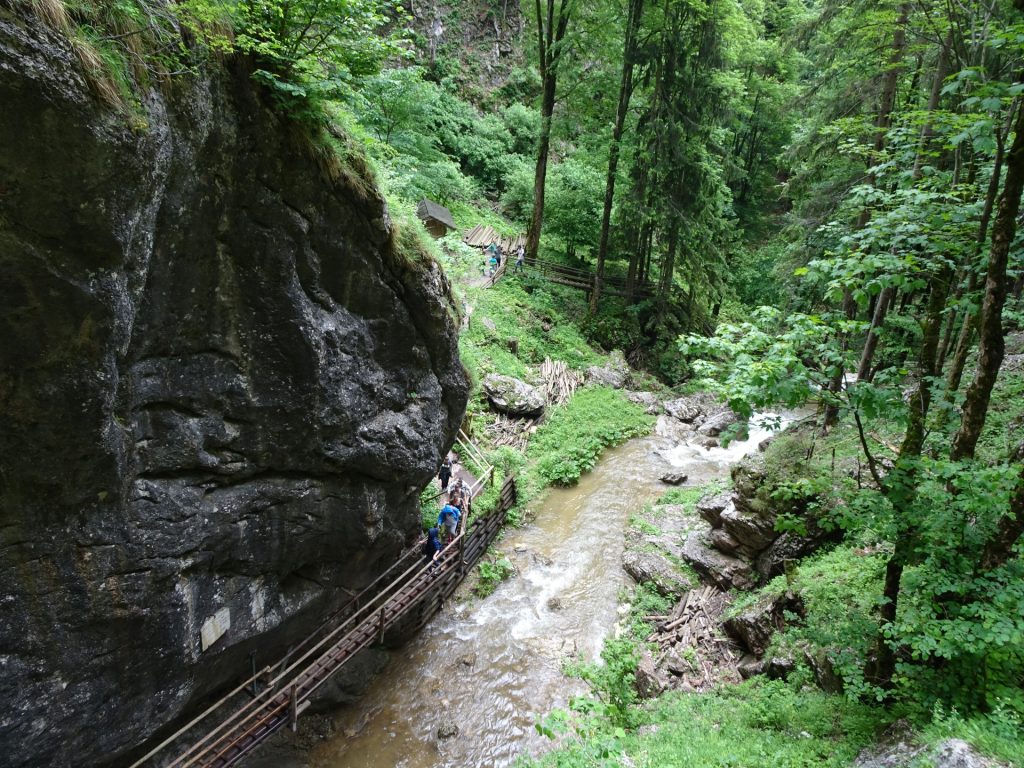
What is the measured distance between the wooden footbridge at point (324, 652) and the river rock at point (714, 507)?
5648 millimetres

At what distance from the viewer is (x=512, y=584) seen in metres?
13.5

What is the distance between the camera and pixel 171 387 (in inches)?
257

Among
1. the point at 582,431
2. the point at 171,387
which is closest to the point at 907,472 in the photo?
the point at 171,387

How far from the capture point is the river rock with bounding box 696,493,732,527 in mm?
13512

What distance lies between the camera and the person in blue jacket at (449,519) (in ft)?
40.8

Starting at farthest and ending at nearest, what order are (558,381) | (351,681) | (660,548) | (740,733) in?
(558,381)
(660,548)
(351,681)
(740,733)

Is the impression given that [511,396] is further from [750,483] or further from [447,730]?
[447,730]

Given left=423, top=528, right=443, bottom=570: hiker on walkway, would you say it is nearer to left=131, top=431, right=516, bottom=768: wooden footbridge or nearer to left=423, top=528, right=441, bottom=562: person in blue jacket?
left=423, top=528, right=441, bottom=562: person in blue jacket

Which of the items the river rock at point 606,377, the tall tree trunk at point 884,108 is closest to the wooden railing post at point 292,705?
the tall tree trunk at point 884,108

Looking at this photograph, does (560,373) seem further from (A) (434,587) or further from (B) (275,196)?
(B) (275,196)

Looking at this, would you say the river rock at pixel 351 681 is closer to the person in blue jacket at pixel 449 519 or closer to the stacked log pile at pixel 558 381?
the person in blue jacket at pixel 449 519

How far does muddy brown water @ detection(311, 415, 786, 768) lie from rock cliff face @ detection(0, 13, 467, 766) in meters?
A: 2.53

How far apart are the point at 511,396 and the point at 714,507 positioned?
8.55m

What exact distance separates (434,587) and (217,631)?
5.11 m
